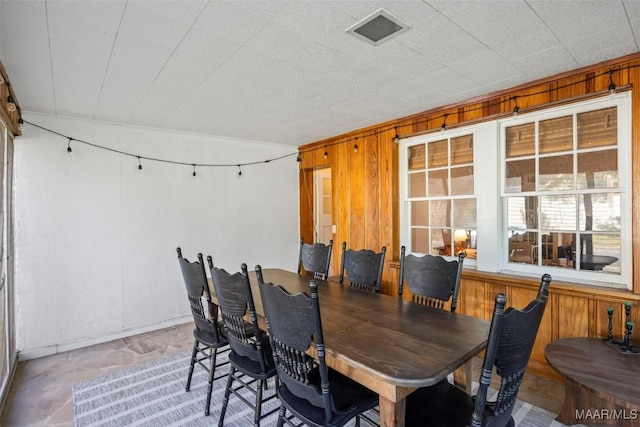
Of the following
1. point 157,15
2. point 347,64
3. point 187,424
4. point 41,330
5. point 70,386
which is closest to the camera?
point 157,15

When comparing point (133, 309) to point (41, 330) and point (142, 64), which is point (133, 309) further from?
point (142, 64)

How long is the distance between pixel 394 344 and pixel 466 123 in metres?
2.64

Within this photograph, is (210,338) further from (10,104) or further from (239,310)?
(10,104)

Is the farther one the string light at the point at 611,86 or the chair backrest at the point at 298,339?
the string light at the point at 611,86

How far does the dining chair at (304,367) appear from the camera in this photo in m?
1.50

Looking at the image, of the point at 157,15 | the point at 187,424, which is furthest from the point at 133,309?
the point at 157,15

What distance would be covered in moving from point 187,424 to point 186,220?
2648mm

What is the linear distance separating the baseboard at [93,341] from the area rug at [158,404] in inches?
36.7

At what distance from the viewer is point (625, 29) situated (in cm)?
205

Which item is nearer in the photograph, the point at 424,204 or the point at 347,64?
the point at 347,64

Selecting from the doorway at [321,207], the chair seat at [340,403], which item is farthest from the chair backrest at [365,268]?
the doorway at [321,207]

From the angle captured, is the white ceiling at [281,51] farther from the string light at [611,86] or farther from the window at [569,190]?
the window at [569,190]

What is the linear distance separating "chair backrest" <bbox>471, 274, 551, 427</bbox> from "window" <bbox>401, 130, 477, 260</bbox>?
229 cm

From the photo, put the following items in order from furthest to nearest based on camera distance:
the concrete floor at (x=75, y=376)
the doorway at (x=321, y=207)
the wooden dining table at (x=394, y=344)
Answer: the doorway at (x=321, y=207) < the concrete floor at (x=75, y=376) < the wooden dining table at (x=394, y=344)
